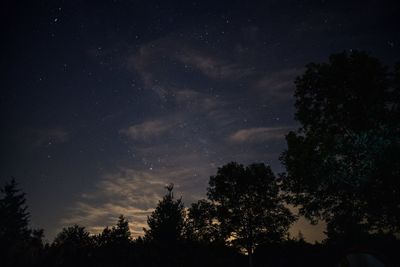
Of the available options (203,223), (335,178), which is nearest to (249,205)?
(203,223)

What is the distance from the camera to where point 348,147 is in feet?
55.5

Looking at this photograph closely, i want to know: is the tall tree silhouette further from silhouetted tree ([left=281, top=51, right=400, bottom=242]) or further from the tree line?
silhouetted tree ([left=281, top=51, right=400, bottom=242])

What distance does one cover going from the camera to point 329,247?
29078 mm

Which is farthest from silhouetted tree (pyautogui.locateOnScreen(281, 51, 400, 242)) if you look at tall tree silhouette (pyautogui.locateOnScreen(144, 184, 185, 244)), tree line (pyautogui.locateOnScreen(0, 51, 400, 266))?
tall tree silhouette (pyautogui.locateOnScreen(144, 184, 185, 244))

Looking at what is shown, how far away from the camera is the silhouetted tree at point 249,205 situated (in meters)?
35.5

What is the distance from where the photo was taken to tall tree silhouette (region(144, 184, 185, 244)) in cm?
2967

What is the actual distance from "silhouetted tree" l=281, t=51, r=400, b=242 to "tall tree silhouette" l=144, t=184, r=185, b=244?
14.0 metres

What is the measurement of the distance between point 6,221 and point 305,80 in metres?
66.8

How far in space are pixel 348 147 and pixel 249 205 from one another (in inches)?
853

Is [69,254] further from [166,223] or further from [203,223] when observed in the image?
[203,223]

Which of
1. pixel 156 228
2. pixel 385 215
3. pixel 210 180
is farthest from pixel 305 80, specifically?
pixel 210 180

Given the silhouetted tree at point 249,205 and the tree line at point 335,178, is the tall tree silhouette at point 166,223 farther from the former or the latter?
the silhouetted tree at point 249,205

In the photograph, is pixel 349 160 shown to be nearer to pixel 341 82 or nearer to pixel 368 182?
pixel 368 182

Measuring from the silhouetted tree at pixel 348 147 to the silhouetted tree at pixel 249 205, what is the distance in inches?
665
